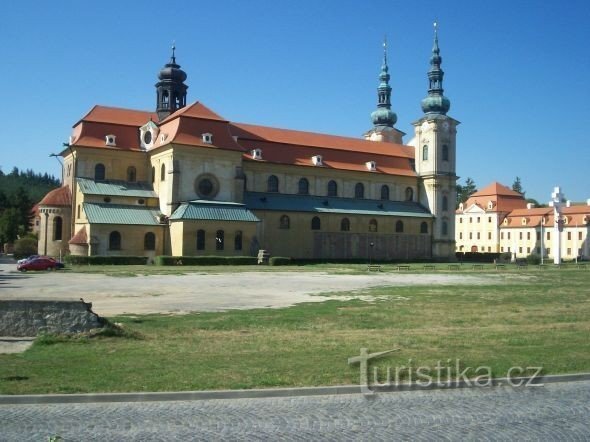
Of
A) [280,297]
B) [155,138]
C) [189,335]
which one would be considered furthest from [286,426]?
[155,138]

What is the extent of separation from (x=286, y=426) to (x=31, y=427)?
10.9 ft

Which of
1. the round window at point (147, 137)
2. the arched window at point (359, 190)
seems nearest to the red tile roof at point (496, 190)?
the arched window at point (359, 190)

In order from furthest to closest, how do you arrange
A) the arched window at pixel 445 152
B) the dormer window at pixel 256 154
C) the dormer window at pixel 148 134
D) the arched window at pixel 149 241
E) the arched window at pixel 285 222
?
Result: 1. the arched window at pixel 445 152
2. the dormer window at pixel 256 154
3. the arched window at pixel 285 222
4. the dormer window at pixel 148 134
5. the arched window at pixel 149 241

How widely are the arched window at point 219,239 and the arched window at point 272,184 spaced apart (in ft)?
39.8

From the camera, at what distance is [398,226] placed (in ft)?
237

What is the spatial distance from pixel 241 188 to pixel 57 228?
18.1 meters

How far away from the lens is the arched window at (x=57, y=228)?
2231 inches

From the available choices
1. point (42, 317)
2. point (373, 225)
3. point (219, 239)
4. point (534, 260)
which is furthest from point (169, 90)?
point (42, 317)

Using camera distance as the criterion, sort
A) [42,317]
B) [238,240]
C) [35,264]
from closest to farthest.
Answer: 1. [42,317]
2. [35,264]
3. [238,240]

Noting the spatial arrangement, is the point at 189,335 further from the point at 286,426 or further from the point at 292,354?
the point at 286,426

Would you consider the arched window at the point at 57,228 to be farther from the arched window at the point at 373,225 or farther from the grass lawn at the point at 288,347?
the grass lawn at the point at 288,347

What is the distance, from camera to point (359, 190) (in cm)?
7269

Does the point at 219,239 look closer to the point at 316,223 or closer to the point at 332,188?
the point at 316,223

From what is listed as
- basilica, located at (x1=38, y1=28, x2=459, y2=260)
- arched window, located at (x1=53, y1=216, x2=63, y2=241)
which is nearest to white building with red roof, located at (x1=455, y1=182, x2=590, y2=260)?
basilica, located at (x1=38, y1=28, x2=459, y2=260)
